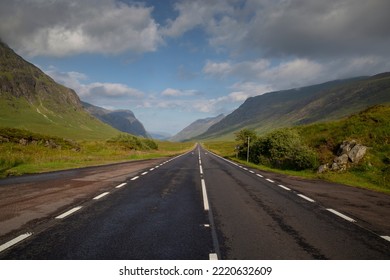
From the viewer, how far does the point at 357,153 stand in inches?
829

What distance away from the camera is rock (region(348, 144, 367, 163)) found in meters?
20.9

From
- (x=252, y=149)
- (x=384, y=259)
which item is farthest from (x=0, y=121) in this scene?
(x=384, y=259)

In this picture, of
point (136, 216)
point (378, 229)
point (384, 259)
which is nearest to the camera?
point (384, 259)

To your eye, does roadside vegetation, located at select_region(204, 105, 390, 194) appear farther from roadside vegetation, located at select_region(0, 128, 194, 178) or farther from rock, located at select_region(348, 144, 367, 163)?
roadside vegetation, located at select_region(0, 128, 194, 178)

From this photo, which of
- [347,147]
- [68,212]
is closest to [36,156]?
[68,212]

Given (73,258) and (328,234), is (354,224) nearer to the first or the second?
(328,234)

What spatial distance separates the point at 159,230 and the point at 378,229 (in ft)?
15.8

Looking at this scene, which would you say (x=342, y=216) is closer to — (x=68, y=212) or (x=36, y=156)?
(x=68, y=212)

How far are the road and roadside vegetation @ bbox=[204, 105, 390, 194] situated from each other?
8.76 metres

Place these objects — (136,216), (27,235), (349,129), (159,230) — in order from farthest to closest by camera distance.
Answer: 1. (349,129)
2. (136,216)
3. (159,230)
4. (27,235)

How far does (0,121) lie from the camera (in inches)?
7510

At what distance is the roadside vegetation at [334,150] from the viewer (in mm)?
18250

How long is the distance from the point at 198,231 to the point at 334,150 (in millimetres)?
22217

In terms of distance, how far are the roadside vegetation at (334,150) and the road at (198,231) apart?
8.76m
